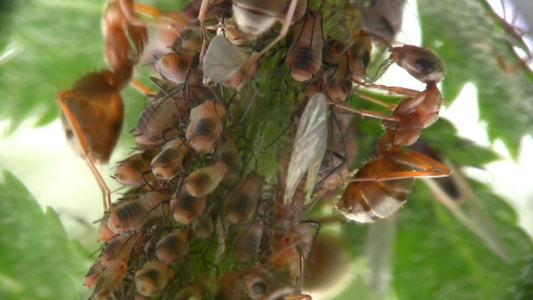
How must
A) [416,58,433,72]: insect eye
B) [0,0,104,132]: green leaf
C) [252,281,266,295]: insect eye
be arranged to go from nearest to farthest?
1. [252,281,266,295]: insect eye
2. [416,58,433,72]: insect eye
3. [0,0,104,132]: green leaf

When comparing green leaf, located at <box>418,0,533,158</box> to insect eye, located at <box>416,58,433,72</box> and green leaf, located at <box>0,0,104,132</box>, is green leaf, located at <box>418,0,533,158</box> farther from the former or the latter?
green leaf, located at <box>0,0,104,132</box>

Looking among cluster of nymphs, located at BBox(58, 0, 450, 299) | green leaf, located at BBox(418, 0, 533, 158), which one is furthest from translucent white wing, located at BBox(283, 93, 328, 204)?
green leaf, located at BBox(418, 0, 533, 158)

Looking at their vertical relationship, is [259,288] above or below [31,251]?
above

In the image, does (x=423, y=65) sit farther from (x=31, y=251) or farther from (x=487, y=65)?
(x=31, y=251)

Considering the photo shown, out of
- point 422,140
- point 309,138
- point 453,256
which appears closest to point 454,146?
point 422,140

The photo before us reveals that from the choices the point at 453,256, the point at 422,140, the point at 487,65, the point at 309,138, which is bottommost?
the point at 453,256
